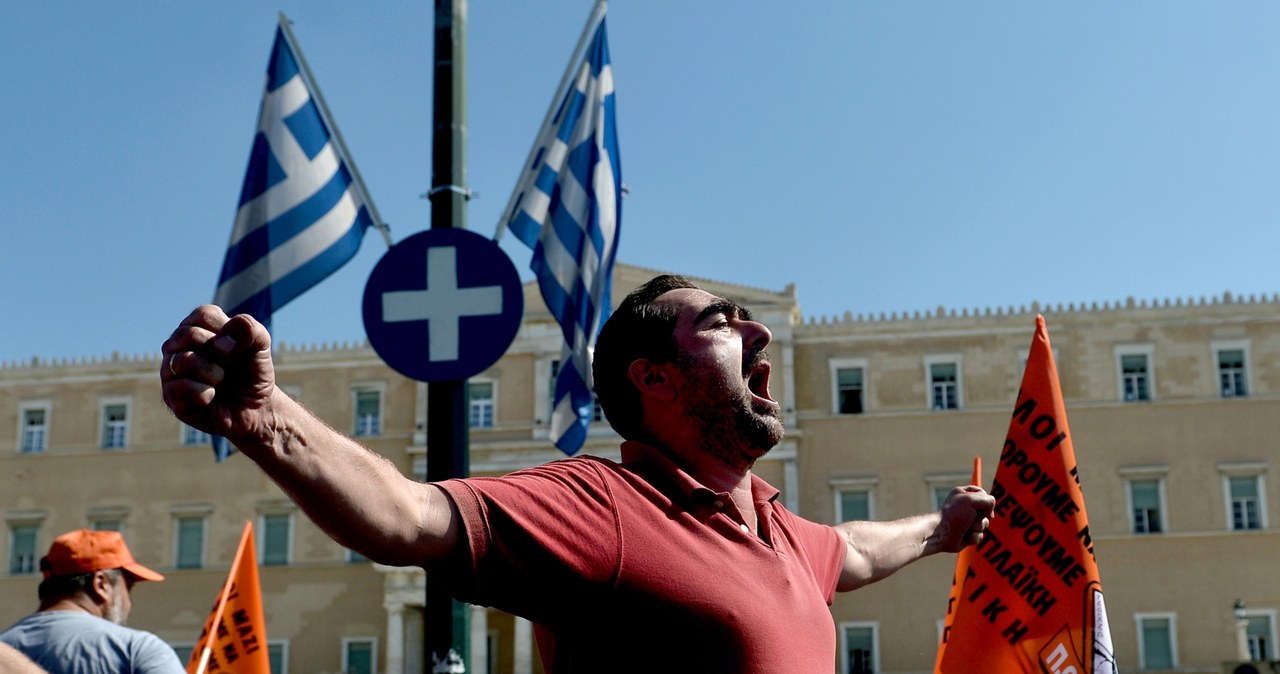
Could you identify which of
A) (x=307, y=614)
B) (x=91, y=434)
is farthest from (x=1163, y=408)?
(x=91, y=434)

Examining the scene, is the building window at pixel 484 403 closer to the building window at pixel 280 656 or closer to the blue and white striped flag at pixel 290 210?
the building window at pixel 280 656

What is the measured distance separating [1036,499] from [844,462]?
1201 inches

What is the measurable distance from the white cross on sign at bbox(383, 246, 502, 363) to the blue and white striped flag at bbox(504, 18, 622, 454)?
5.09 ft

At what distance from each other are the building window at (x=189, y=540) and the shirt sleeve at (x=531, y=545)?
3635 cm

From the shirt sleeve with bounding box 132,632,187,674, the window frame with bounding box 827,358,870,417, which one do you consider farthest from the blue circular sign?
the window frame with bounding box 827,358,870,417

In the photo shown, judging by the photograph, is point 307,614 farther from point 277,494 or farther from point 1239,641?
point 1239,641

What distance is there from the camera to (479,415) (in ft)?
121

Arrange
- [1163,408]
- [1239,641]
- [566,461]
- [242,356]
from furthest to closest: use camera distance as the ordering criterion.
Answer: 1. [1163,408]
2. [1239,641]
3. [566,461]
4. [242,356]

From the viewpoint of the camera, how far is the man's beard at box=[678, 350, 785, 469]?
2.33 metres

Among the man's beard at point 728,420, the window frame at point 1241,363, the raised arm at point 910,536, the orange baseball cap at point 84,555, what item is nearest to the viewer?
the man's beard at point 728,420

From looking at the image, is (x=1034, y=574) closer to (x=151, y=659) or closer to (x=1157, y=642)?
(x=151, y=659)

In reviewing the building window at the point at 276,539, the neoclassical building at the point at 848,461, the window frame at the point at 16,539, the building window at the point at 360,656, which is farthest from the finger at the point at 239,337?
the window frame at the point at 16,539

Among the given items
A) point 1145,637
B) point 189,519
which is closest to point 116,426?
point 189,519

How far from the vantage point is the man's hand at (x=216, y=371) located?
164 cm
